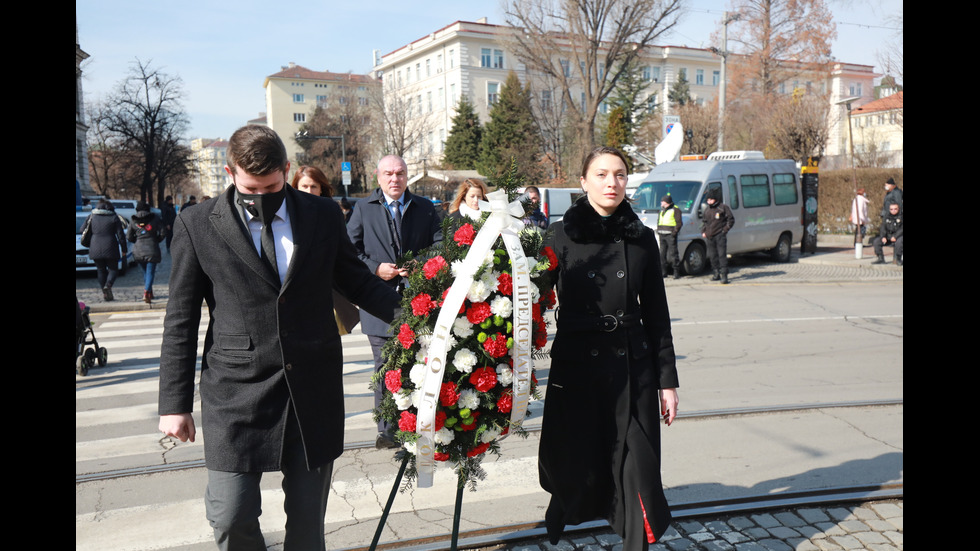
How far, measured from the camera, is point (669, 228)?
635 inches

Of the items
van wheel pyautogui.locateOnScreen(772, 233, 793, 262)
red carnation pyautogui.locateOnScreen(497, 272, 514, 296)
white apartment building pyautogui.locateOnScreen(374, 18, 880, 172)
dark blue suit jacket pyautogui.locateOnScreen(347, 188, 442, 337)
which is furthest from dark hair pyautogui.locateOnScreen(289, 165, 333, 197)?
white apartment building pyautogui.locateOnScreen(374, 18, 880, 172)

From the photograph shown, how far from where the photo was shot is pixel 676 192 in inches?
689

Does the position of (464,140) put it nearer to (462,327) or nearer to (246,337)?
(462,327)

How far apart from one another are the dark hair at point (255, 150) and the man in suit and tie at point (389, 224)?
2.75 meters

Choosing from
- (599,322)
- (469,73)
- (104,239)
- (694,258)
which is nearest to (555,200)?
(694,258)

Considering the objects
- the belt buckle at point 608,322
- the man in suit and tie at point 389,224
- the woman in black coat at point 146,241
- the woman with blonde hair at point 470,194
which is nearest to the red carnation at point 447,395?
the belt buckle at point 608,322

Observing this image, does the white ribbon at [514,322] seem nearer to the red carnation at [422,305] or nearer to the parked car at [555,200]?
the red carnation at [422,305]

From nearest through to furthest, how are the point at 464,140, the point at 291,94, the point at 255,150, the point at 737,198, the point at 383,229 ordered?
the point at 255,150 < the point at 383,229 < the point at 737,198 < the point at 464,140 < the point at 291,94

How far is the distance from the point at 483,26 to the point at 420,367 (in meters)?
74.6

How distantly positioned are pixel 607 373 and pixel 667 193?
14.8 meters

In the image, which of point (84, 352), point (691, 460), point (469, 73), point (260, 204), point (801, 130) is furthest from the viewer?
point (469, 73)

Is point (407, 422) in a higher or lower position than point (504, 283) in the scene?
lower

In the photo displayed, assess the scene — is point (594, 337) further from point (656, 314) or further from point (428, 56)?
point (428, 56)
